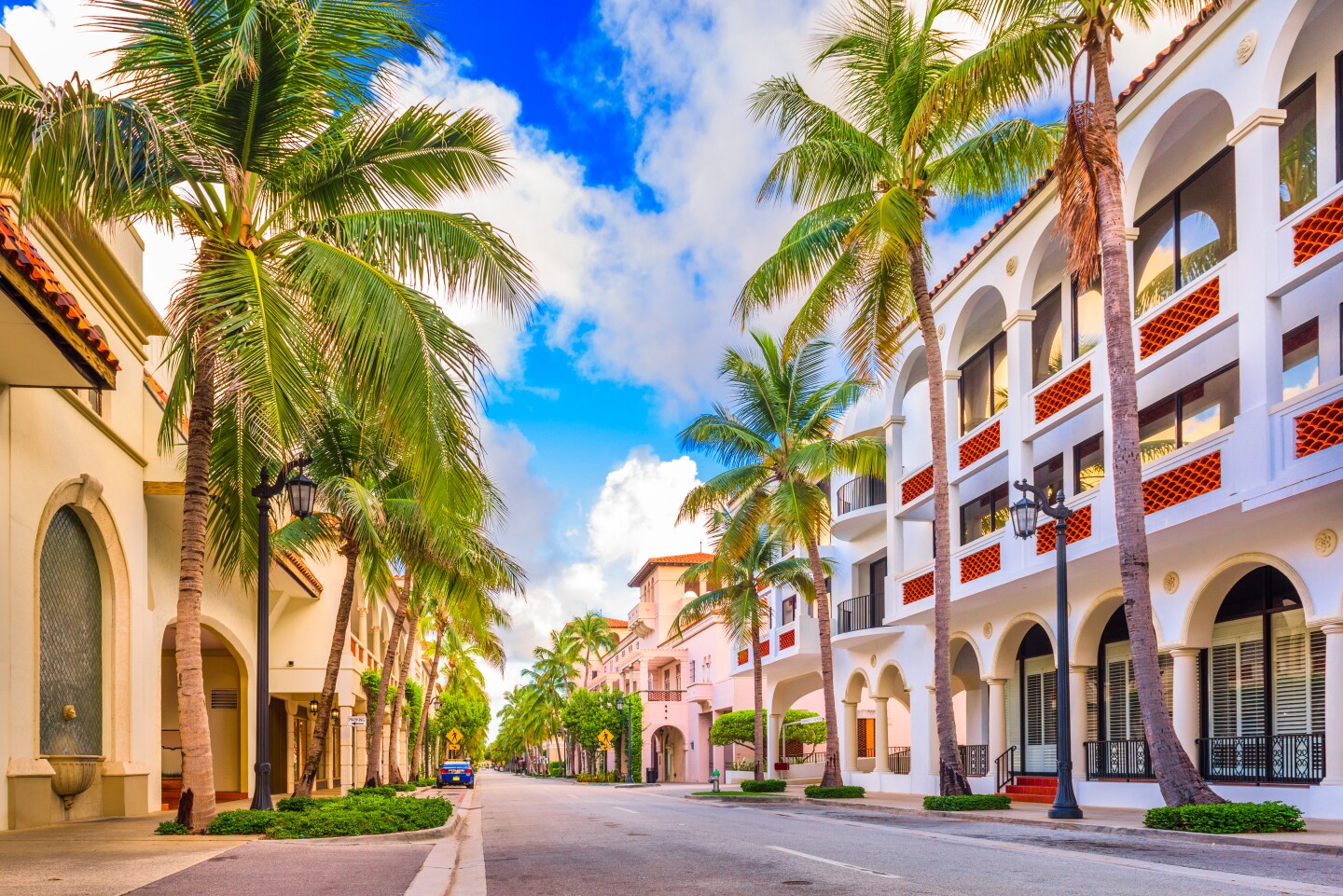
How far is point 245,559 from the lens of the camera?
18.2 metres

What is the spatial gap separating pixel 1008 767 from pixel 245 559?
61.5 feet

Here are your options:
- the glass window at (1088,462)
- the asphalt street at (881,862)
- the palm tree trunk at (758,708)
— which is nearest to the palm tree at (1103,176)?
the asphalt street at (881,862)

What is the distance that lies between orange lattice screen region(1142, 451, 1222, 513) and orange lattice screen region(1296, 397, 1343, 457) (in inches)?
74.4

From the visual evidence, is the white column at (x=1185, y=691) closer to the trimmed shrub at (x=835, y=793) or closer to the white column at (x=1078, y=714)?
the white column at (x=1078, y=714)

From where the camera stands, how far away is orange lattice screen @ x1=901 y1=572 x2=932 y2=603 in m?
29.8

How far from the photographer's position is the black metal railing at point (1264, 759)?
1823 centimetres

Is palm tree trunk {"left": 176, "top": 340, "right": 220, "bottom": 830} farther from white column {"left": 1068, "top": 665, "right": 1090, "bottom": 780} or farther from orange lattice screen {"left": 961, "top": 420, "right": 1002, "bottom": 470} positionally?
orange lattice screen {"left": 961, "top": 420, "right": 1002, "bottom": 470}

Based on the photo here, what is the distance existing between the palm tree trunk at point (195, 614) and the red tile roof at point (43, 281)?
3.81 ft

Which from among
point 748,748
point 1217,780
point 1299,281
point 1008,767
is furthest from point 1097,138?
point 748,748

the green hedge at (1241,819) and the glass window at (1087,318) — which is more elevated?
the glass window at (1087,318)

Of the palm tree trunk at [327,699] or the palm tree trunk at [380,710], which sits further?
the palm tree trunk at [380,710]

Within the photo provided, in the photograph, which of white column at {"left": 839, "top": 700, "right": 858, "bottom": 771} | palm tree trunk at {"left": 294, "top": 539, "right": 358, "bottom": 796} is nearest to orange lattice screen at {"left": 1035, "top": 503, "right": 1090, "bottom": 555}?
palm tree trunk at {"left": 294, "top": 539, "right": 358, "bottom": 796}

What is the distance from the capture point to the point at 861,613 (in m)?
37.9

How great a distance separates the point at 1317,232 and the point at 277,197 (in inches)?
546
